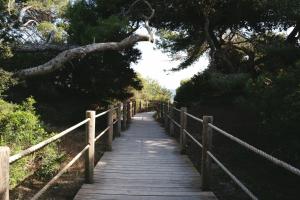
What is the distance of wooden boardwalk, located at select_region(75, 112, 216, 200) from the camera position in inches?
236

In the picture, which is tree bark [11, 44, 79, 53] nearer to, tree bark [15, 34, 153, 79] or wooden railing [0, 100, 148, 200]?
tree bark [15, 34, 153, 79]

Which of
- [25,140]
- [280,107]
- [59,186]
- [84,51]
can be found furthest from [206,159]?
[84,51]

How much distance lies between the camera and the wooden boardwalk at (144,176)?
5.99m

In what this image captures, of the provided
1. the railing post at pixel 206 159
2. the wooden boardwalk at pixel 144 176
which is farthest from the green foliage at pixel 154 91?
the railing post at pixel 206 159

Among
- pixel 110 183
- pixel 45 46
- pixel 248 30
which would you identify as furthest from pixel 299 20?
pixel 110 183

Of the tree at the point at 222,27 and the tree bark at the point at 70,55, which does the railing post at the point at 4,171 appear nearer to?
the tree bark at the point at 70,55

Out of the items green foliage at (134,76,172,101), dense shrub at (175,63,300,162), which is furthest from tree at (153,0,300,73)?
green foliage at (134,76,172,101)

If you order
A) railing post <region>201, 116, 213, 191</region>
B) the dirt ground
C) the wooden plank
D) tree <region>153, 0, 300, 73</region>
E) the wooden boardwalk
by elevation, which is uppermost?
tree <region>153, 0, 300, 73</region>

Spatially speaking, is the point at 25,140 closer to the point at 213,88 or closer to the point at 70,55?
the point at 70,55

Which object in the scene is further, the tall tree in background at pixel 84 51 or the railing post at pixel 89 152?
the tall tree in background at pixel 84 51

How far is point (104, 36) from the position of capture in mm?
15312

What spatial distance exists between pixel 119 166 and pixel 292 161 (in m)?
3.07

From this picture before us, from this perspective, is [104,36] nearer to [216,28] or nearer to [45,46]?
[45,46]

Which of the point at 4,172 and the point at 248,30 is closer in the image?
the point at 4,172
